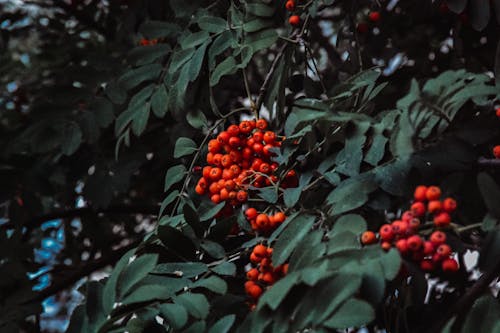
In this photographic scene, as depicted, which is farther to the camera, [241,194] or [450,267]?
[241,194]

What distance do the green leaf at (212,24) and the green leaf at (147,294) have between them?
71 centimetres

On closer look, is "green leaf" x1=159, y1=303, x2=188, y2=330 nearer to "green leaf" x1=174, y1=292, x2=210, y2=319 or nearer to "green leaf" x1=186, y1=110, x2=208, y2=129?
"green leaf" x1=174, y1=292, x2=210, y2=319

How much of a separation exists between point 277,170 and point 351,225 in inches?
13.3

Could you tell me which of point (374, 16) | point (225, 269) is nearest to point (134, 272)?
point (225, 269)

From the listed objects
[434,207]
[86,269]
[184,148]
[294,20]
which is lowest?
[86,269]

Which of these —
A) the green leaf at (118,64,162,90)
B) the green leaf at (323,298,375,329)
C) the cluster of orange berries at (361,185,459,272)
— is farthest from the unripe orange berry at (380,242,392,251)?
the green leaf at (118,64,162,90)

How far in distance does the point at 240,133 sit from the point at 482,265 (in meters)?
0.59

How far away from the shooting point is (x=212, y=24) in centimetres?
163

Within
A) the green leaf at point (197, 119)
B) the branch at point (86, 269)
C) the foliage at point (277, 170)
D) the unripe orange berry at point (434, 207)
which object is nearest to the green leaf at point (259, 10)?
the foliage at point (277, 170)

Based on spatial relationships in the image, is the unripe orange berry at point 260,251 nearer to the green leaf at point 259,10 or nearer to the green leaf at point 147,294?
the green leaf at point 147,294

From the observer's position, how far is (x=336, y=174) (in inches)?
51.8

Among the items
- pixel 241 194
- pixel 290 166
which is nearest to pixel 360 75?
pixel 290 166

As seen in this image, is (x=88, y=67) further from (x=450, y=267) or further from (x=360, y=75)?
(x=450, y=267)

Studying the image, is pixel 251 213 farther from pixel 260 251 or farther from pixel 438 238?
pixel 438 238
